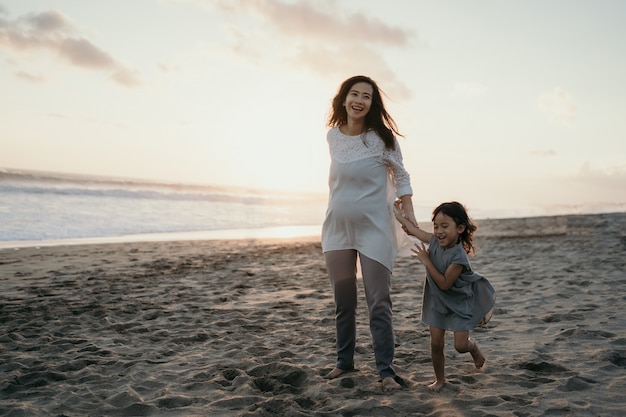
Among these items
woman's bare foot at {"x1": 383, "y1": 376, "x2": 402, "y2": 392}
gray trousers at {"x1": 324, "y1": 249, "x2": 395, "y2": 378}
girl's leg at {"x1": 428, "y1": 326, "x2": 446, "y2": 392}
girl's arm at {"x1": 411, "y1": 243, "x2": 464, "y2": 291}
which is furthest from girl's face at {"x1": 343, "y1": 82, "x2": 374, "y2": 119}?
woman's bare foot at {"x1": 383, "y1": 376, "x2": 402, "y2": 392}

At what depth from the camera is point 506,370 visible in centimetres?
379

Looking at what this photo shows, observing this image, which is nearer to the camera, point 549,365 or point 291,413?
point 291,413

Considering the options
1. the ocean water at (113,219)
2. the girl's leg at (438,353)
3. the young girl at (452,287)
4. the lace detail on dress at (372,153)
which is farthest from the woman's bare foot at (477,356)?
the ocean water at (113,219)

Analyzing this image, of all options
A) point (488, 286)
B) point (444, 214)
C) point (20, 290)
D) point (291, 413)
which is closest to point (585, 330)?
point (488, 286)

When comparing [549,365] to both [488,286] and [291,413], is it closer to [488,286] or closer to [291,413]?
[488,286]

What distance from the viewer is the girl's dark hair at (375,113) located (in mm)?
3676

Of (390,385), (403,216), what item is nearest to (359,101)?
(403,216)

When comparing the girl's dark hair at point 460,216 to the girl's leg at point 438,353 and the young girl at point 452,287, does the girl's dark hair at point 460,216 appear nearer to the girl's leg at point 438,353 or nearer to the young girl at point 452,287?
the young girl at point 452,287

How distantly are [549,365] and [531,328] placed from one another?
1153mm

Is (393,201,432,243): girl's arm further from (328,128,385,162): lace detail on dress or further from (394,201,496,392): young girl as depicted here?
(328,128,385,162): lace detail on dress

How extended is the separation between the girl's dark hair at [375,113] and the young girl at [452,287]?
67 centimetres

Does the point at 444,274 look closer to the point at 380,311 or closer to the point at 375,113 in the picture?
the point at 380,311

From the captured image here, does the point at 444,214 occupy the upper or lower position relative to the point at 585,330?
upper

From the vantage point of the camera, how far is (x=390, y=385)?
343 cm
